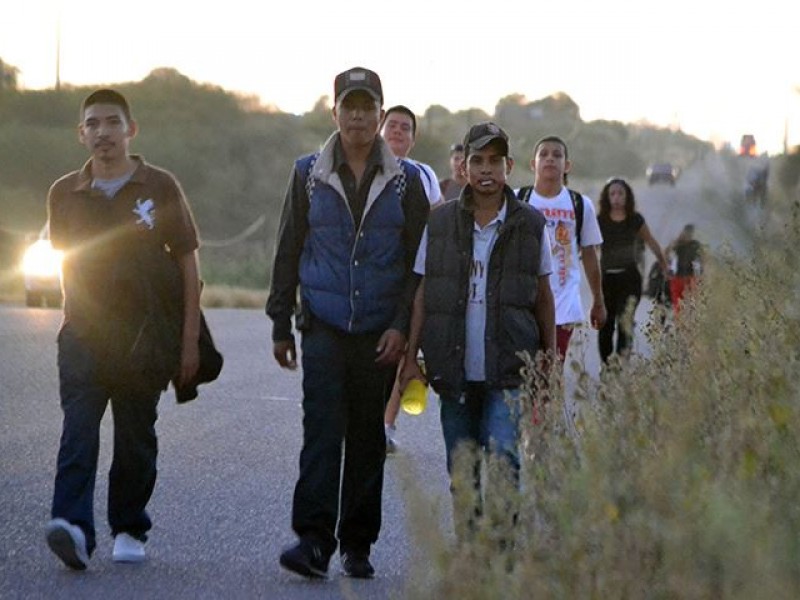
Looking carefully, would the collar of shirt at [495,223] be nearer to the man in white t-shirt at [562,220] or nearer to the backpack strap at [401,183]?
the backpack strap at [401,183]

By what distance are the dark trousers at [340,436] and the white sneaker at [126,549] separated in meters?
0.70

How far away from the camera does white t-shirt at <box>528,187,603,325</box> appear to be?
11305mm

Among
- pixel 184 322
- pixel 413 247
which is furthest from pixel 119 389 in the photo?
pixel 413 247

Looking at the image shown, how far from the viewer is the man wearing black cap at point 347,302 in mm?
8570

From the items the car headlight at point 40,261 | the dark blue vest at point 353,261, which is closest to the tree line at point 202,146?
the car headlight at point 40,261

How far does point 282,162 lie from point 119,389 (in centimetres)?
7733

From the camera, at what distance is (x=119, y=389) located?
8836mm

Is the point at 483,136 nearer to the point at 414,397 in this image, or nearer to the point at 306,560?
the point at 414,397

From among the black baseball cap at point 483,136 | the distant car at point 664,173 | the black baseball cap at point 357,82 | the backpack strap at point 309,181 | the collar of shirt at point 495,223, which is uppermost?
the black baseball cap at point 357,82

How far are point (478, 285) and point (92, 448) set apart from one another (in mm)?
1660

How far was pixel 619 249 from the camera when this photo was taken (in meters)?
16.1

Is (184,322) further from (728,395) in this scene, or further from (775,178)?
(775,178)

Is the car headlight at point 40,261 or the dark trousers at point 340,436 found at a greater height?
the dark trousers at point 340,436

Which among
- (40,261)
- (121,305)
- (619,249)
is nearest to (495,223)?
(121,305)
